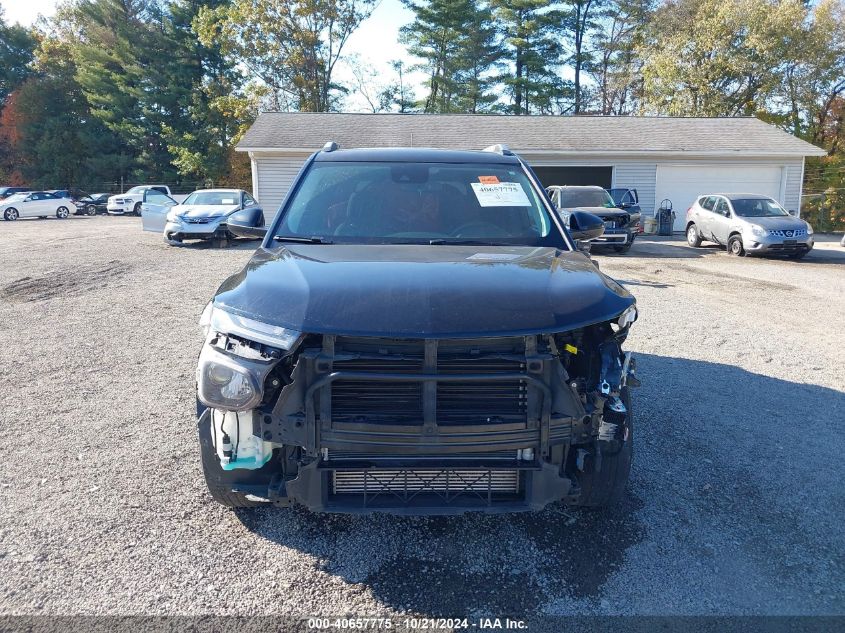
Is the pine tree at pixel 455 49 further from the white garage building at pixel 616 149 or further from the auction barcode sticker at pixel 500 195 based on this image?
the auction barcode sticker at pixel 500 195

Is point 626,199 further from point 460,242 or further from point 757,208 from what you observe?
point 460,242

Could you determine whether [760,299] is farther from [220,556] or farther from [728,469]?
[220,556]

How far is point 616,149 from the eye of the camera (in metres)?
23.7

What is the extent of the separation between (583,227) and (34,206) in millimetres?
36111

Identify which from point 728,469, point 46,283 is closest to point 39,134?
point 46,283

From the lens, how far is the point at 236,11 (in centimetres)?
3709

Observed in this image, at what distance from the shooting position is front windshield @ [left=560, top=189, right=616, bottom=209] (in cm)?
1722

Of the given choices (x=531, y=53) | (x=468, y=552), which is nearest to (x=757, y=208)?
(x=468, y=552)

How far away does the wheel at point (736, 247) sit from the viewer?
54.6 feet

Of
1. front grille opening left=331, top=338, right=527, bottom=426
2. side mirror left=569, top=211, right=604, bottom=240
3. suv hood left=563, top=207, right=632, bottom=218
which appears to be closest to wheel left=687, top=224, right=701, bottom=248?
suv hood left=563, top=207, right=632, bottom=218

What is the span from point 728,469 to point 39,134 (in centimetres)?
5711

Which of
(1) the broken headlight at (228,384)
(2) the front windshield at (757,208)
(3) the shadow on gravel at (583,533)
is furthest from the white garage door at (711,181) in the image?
(1) the broken headlight at (228,384)

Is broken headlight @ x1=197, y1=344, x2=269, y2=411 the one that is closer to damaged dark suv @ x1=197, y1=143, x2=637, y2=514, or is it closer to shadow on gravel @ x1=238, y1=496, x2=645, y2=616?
damaged dark suv @ x1=197, y1=143, x2=637, y2=514

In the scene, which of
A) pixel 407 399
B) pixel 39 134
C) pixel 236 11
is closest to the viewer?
pixel 407 399
